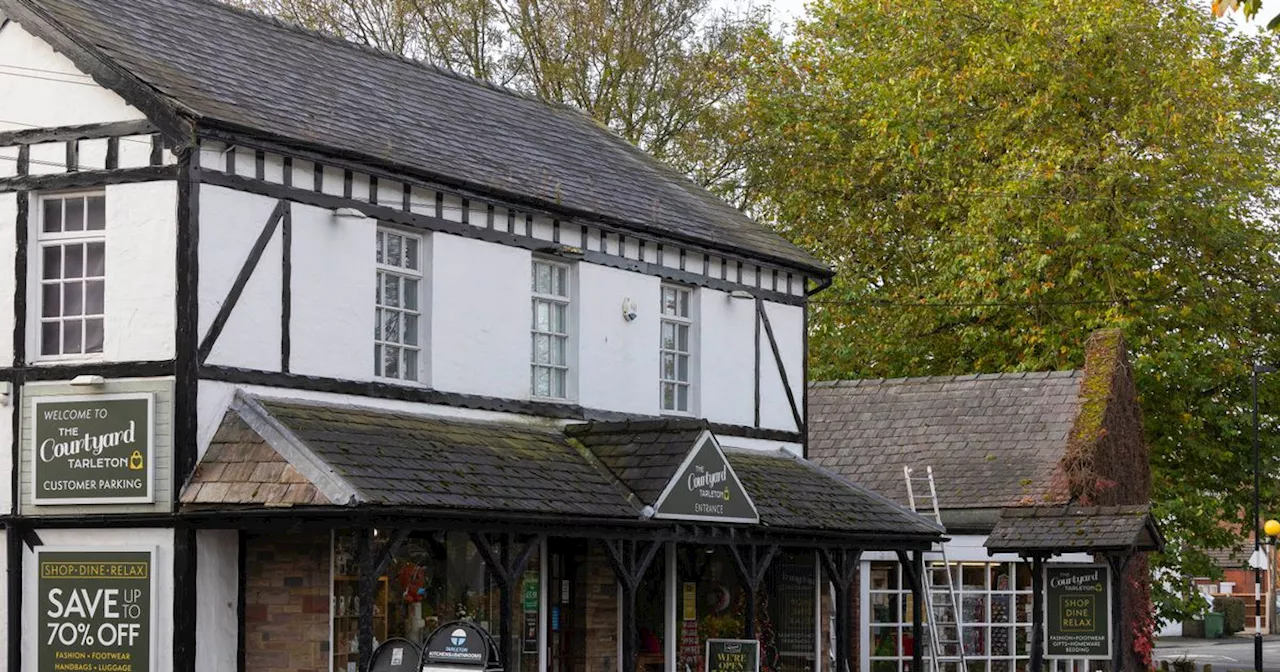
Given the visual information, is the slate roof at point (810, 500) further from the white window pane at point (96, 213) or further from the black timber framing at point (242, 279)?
the white window pane at point (96, 213)

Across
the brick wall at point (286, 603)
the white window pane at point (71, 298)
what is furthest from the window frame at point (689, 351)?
the white window pane at point (71, 298)

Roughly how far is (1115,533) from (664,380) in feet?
18.3

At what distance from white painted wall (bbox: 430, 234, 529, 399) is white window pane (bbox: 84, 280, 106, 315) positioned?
345 cm

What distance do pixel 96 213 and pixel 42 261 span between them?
0.68 metres

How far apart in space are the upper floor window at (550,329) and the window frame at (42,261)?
17.3ft

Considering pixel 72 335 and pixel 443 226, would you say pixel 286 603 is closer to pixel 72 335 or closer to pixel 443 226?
pixel 72 335

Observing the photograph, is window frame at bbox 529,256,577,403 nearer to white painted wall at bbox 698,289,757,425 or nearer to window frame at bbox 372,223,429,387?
window frame at bbox 372,223,429,387

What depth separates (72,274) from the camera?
643 inches

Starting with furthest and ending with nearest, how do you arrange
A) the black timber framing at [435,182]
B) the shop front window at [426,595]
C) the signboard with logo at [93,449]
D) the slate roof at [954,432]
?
the slate roof at [954,432] → the shop front window at [426,595] → the black timber framing at [435,182] → the signboard with logo at [93,449]

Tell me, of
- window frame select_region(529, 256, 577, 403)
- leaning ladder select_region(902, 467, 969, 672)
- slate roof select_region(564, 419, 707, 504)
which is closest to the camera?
slate roof select_region(564, 419, 707, 504)

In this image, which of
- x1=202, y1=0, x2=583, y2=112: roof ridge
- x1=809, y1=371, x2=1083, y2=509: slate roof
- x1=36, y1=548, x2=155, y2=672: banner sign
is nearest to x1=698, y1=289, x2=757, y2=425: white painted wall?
x1=202, y1=0, x2=583, y2=112: roof ridge

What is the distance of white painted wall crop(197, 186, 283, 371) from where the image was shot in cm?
1586

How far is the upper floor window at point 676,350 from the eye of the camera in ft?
→ 73.0

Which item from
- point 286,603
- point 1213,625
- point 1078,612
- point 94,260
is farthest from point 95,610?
point 1213,625
